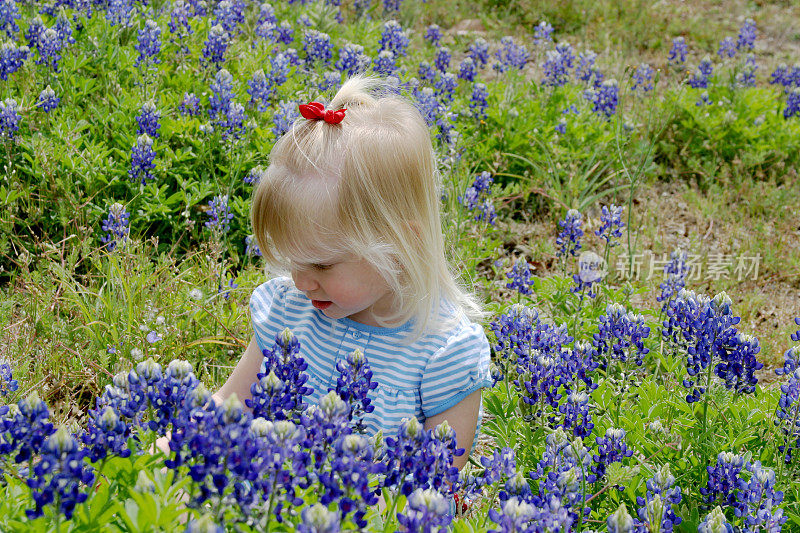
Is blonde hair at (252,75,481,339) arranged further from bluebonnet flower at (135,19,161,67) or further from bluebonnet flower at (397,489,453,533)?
bluebonnet flower at (135,19,161,67)

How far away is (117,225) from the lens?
359 centimetres

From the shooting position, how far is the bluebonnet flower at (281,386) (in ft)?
5.71

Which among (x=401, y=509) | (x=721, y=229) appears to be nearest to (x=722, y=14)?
(x=721, y=229)

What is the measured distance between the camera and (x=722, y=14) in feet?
29.2

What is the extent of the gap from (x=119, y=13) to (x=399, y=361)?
11.2 ft

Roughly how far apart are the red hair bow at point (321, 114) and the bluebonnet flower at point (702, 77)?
4.25 meters

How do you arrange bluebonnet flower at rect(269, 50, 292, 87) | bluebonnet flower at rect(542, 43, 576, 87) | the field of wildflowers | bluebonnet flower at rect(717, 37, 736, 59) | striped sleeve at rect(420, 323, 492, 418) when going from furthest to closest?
bluebonnet flower at rect(717, 37, 736, 59) < bluebonnet flower at rect(542, 43, 576, 87) < bluebonnet flower at rect(269, 50, 292, 87) < striped sleeve at rect(420, 323, 492, 418) < the field of wildflowers

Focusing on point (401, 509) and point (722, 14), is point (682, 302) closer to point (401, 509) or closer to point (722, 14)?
point (401, 509)

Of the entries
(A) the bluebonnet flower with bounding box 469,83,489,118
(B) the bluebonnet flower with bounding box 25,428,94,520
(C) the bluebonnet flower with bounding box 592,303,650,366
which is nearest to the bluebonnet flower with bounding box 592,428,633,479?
(C) the bluebonnet flower with bounding box 592,303,650,366

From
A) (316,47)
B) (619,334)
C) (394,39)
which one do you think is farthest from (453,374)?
(394,39)

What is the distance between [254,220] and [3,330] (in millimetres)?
1414

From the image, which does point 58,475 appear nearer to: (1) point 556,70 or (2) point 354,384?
(2) point 354,384

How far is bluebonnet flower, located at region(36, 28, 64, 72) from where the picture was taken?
4258mm

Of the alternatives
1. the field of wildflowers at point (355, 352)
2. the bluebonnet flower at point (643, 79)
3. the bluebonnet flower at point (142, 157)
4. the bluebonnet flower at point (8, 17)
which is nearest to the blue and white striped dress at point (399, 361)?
the field of wildflowers at point (355, 352)
